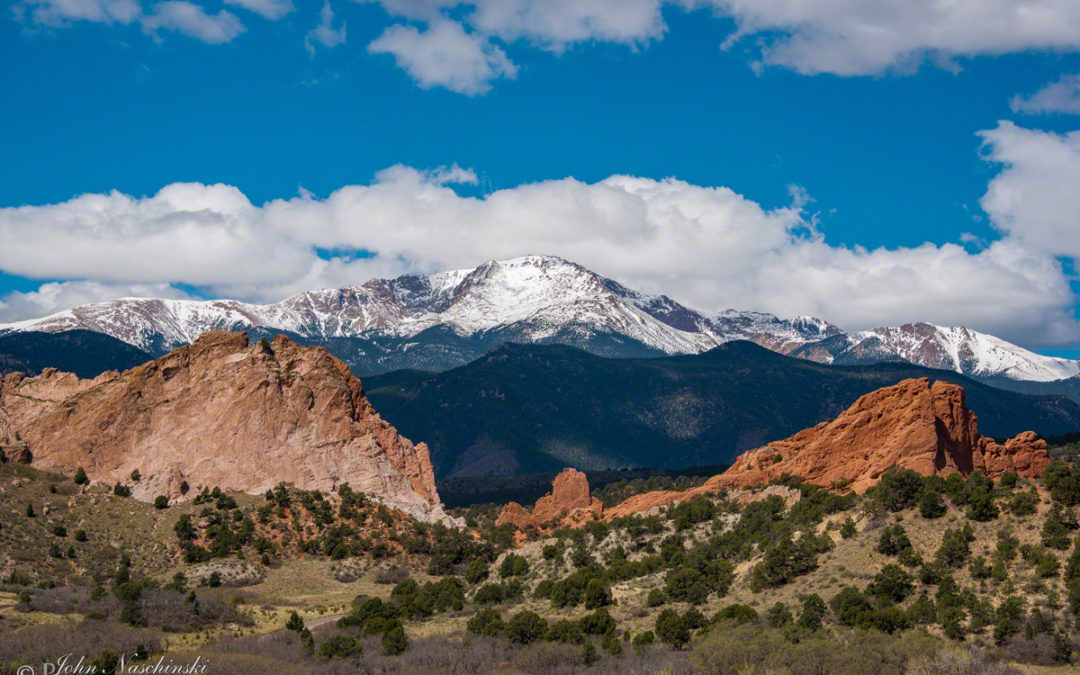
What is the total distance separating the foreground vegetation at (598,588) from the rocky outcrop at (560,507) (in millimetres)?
23105

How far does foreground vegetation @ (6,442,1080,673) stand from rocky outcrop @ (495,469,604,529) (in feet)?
75.8

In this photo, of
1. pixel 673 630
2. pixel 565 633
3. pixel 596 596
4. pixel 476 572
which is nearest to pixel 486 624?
pixel 565 633

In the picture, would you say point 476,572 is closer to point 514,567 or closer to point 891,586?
point 514,567

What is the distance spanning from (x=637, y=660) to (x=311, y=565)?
45.6m

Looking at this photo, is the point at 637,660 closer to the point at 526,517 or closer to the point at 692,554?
the point at 692,554

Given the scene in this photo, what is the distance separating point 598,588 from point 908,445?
2928 cm

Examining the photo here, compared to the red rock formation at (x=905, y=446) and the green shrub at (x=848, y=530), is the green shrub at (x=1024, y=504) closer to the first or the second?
the green shrub at (x=848, y=530)

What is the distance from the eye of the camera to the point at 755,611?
56.1 metres

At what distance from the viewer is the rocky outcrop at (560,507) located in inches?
4483

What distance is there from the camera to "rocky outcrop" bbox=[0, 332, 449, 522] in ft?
318

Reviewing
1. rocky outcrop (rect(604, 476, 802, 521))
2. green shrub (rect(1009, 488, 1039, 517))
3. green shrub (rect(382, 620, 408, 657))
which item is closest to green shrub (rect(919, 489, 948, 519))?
green shrub (rect(1009, 488, 1039, 517))

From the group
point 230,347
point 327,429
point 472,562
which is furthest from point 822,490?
point 230,347

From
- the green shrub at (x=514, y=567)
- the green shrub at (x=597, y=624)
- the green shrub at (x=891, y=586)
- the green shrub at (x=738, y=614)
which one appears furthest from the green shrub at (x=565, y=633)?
the green shrub at (x=514, y=567)

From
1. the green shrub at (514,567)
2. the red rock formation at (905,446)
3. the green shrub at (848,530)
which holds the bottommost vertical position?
the green shrub at (514,567)
